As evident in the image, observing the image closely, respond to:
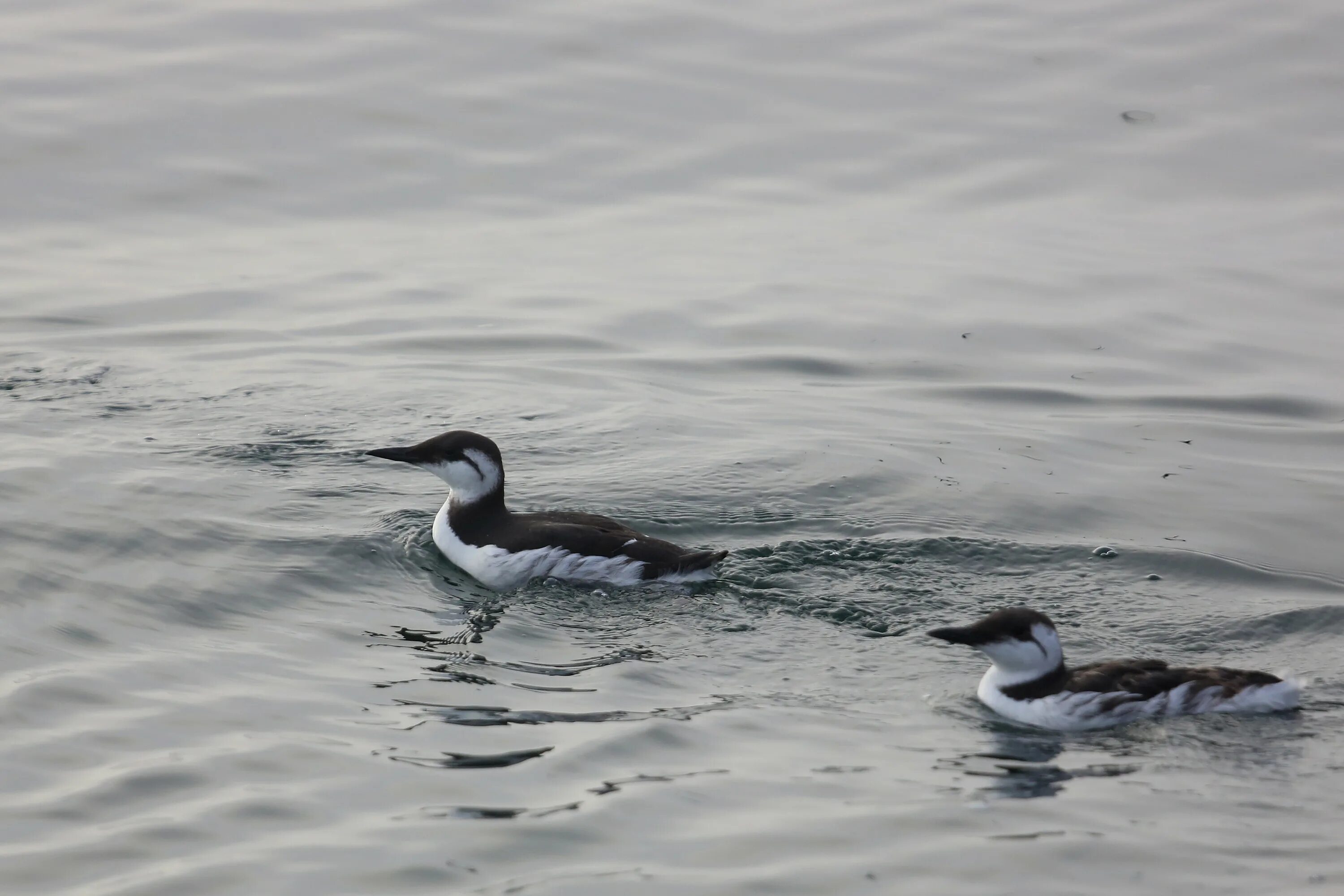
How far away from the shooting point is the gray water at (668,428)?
23.3 ft

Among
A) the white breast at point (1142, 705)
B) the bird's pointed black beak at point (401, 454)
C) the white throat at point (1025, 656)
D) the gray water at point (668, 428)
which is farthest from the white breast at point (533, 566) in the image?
the white breast at point (1142, 705)

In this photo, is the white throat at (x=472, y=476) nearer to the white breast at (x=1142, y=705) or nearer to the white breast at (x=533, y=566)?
the white breast at (x=533, y=566)

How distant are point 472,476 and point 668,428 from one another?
236 centimetres

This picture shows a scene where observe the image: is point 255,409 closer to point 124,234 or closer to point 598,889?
point 124,234

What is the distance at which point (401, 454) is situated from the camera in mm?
10805

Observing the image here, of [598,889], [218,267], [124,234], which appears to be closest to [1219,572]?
[598,889]

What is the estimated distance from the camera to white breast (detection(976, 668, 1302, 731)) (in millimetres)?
8289

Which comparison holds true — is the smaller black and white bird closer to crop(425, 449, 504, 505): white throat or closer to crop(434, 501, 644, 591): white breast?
crop(434, 501, 644, 591): white breast

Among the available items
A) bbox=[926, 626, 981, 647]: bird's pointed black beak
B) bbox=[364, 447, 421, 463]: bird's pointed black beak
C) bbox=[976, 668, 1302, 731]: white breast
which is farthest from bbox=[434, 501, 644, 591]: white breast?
bbox=[976, 668, 1302, 731]: white breast

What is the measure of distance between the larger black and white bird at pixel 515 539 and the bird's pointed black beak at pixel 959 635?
79.1 inches

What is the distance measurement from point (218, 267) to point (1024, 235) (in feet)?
25.8

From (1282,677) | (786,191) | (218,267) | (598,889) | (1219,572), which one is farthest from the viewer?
(786,191)

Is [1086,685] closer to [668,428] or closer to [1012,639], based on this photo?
[1012,639]

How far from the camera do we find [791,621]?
953cm
